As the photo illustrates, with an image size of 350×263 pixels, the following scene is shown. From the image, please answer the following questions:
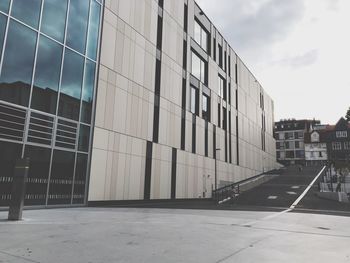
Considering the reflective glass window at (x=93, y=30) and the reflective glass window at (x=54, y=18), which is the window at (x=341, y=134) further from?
the reflective glass window at (x=54, y=18)

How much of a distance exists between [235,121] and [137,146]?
2561cm

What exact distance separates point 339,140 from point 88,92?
93003 millimetres

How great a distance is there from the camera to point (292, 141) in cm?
11088

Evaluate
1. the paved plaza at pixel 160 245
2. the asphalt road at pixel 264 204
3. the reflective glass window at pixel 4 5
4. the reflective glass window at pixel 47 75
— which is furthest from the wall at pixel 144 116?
the paved plaza at pixel 160 245

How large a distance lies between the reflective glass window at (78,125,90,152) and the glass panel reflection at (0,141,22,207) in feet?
13.9

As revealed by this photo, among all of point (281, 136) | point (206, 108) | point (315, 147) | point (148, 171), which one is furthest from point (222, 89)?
point (281, 136)

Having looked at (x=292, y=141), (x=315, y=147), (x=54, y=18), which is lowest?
(x=54, y=18)

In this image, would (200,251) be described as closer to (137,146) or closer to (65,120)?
(65,120)

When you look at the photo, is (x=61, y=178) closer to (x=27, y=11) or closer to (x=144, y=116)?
(x=27, y=11)

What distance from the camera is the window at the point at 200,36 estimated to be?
115 feet

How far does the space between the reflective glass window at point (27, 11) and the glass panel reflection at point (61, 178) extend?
6394 mm

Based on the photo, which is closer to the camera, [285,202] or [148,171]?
[148,171]

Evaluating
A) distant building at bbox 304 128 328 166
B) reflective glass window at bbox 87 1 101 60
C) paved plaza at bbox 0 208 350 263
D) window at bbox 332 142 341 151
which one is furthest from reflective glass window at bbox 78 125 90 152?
distant building at bbox 304 128 328 166

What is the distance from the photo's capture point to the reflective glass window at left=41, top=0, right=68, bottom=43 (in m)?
15.5
